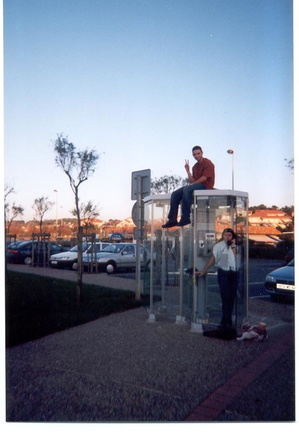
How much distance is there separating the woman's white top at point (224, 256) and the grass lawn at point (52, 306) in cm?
191

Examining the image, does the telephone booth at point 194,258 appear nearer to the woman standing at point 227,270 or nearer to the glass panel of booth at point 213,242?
the glass panel of booth at point 213,242

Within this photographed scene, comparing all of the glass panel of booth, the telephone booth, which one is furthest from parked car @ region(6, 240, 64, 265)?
the glass panel of booth

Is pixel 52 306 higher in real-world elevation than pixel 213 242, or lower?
lower

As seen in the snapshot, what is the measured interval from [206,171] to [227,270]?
1.54 m

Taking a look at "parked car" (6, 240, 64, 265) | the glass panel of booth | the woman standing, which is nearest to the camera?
the woman standing

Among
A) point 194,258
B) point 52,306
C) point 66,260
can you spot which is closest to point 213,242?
point 194,258

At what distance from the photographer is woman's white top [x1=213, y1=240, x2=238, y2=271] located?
23.3 ft

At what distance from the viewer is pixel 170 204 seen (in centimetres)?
758

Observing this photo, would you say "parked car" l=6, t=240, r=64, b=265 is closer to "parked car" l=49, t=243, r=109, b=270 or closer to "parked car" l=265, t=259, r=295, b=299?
"parked car" l=49, t=243, r=109, b=270

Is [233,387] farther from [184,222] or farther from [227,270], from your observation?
[184,222]

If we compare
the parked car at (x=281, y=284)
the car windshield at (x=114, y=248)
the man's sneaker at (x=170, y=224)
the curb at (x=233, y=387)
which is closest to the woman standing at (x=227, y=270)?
the man's sneaker at (x=170, y=224)

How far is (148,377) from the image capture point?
A: 4.87 metres

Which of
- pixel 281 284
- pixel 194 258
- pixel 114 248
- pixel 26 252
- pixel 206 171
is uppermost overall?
pixel 206 171

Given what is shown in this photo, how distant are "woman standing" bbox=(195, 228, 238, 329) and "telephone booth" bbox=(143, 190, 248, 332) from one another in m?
0.22
